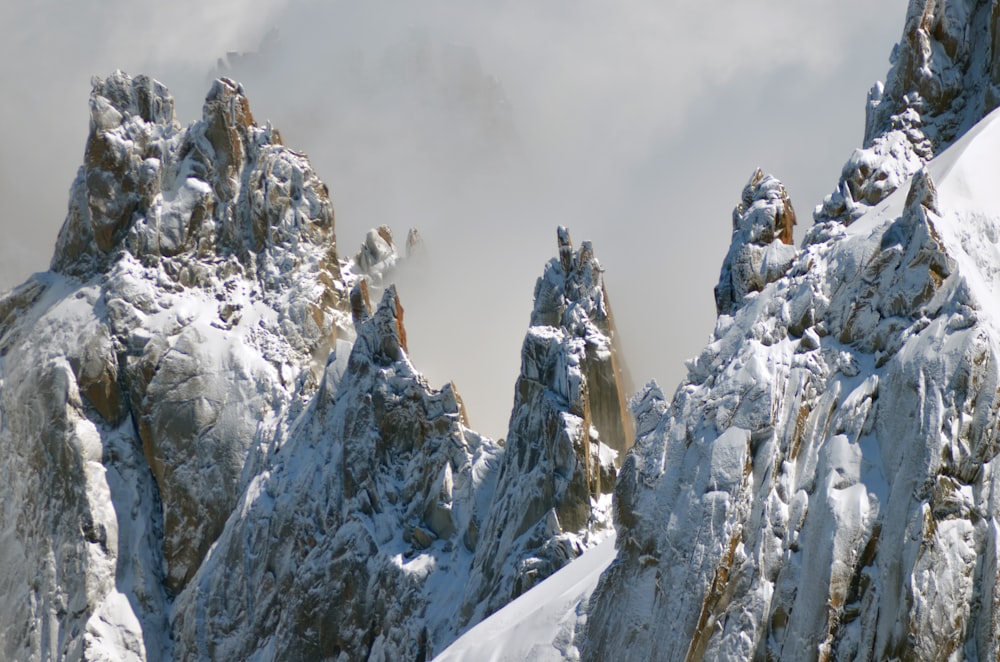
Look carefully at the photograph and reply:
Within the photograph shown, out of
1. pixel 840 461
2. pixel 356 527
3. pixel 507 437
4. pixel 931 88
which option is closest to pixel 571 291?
pixel 507 437

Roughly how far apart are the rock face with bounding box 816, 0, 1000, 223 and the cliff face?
8.58 ft

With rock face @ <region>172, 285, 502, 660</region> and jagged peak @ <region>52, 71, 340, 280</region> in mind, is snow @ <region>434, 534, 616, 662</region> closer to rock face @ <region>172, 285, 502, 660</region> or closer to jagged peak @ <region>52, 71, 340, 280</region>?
rock face @ <region>172, 285, 502, 660</region>

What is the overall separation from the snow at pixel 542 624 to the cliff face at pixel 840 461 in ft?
3.33

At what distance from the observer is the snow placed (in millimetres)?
34844

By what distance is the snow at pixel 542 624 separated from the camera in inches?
1372

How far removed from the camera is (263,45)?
181 metres

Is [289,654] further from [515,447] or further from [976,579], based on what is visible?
[976,579]

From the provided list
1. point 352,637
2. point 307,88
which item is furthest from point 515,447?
point 307,88

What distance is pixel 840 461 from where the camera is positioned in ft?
99.6

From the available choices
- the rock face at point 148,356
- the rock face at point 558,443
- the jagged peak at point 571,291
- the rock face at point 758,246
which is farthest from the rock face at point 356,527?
the rock face at point 758,246

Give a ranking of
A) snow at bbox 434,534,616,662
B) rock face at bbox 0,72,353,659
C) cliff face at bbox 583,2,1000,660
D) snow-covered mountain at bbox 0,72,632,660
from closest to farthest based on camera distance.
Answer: cliff face at bbox 583,2,1000,660, snow at bbox 434,534,616,662, snow-covered mountain at bbox 0,72,632,660, rock face at bbox 0,72,353,659

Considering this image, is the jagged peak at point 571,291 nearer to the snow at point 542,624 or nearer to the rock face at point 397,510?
the rock face at point 397,510

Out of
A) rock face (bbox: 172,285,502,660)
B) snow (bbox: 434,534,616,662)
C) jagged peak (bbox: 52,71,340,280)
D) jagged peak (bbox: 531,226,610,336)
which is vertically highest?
jagged peak (bbox: 52,71,340,280)

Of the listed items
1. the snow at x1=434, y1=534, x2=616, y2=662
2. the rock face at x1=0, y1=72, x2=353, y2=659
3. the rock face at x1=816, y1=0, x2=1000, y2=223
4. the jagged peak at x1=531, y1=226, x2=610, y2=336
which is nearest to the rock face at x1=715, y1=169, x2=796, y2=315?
the rock face at x1=816, y1=0, x2=1000, y2=223
